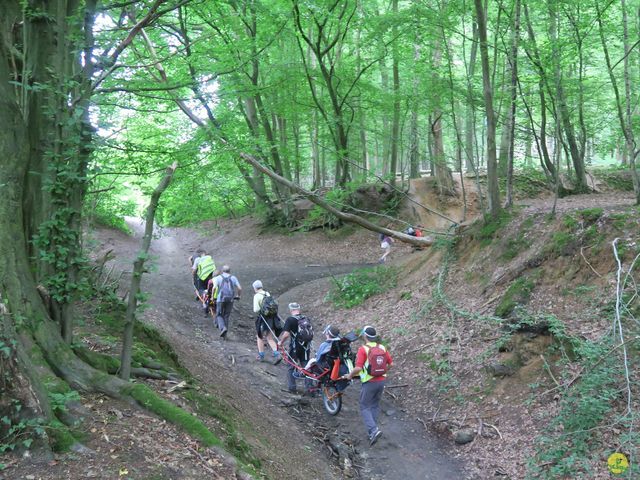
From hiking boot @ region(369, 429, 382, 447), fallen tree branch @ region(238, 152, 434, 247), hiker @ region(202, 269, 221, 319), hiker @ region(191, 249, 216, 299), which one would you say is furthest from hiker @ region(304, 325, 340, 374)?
hiker @ region(191, 249, 216, 299)

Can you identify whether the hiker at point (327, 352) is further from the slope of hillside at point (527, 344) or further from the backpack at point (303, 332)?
the slope of hillside at point (527, 344)

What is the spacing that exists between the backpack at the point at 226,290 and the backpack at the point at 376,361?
536cm

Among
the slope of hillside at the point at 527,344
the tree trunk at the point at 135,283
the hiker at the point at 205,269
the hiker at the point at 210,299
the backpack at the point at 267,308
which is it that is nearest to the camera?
the tree trunk at the point at 135,283

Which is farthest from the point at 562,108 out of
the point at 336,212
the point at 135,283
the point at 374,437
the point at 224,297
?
the point at 135,283

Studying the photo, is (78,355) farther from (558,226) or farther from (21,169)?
(558,226)

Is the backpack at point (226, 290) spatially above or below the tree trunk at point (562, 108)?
below

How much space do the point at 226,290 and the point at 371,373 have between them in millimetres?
5516

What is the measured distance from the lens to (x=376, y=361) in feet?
23.4

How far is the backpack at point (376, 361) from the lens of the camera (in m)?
7.12

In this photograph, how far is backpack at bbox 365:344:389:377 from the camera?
280 inches

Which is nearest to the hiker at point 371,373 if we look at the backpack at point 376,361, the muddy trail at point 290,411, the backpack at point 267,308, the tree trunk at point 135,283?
the backpack at point 376,361

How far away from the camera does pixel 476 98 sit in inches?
548

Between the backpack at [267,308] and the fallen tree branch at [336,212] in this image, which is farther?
the fallen tree branch at [336,212]

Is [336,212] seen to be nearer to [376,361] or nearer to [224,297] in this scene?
[224,297]
